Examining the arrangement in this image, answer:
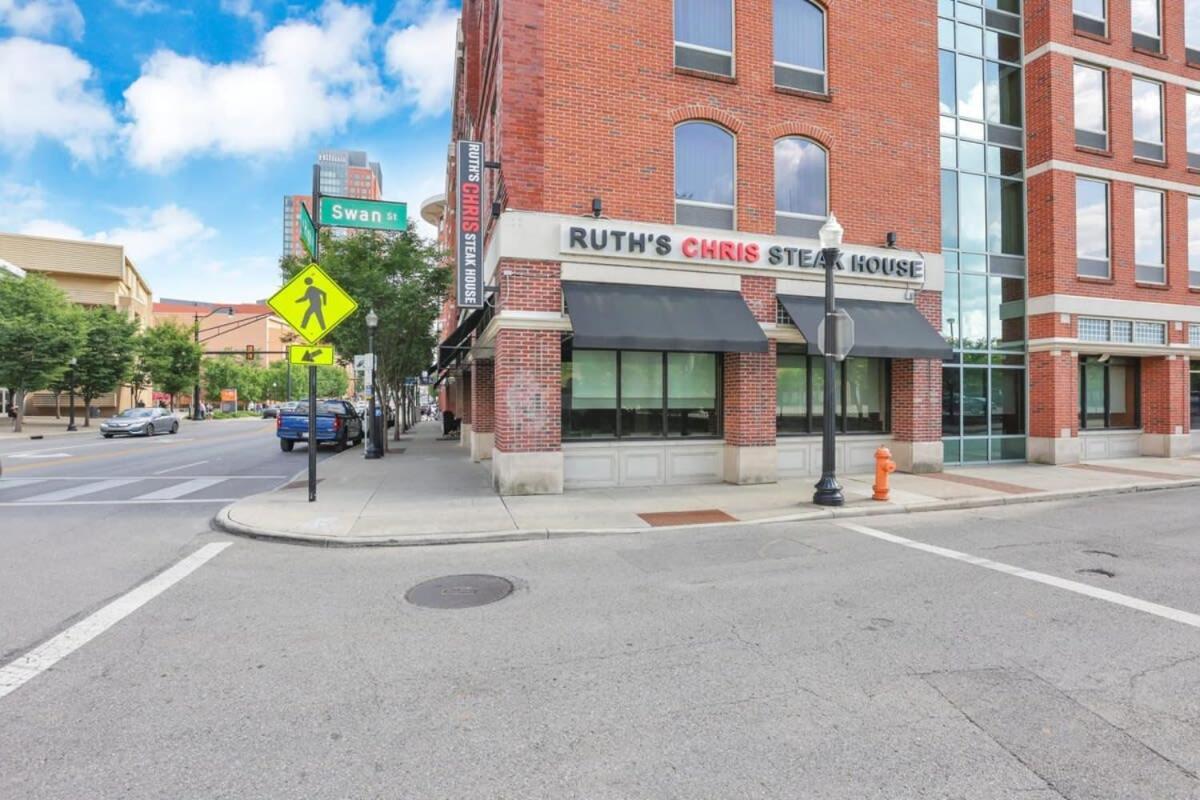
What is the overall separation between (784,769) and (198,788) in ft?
8.78

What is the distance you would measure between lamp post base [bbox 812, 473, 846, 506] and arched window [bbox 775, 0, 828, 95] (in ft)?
26.8

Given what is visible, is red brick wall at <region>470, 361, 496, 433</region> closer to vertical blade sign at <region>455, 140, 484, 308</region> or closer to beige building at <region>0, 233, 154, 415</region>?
vertical blade sign at <region>455, 140, 484, 308</region>

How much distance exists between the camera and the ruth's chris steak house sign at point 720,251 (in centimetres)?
1096

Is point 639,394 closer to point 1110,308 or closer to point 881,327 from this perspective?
point 881,327

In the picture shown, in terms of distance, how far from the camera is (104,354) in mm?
36562

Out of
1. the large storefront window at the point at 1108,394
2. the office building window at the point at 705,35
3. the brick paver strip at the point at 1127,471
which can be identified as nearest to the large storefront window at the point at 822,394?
the brick paver strip at the point at 1127,471

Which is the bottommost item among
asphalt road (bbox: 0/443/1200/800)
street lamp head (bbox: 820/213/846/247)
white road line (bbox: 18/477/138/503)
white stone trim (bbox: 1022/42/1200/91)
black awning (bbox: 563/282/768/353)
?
asphalt road (bbox: 0/443/1200/800)

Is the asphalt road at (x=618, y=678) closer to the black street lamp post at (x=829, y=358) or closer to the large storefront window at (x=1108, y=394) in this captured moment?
the black street lamp post at (x=829, y=358)

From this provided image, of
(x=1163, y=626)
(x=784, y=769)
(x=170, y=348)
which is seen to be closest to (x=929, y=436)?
(x=1163, y=626)

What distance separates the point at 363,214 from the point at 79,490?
7.69 meters

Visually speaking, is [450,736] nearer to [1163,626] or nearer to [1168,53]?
[1163,626]

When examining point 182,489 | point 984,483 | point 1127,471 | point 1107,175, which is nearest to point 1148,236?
point 1107,175

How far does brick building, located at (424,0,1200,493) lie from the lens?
10.9 m

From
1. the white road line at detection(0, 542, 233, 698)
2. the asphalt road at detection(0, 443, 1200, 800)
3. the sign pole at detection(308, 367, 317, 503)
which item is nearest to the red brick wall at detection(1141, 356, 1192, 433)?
the asphalt road at detection(0, 443, 1200, 800)
